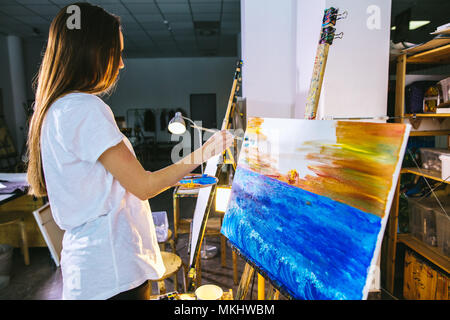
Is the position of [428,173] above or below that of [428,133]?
below

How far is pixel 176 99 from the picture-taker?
891 centimetres

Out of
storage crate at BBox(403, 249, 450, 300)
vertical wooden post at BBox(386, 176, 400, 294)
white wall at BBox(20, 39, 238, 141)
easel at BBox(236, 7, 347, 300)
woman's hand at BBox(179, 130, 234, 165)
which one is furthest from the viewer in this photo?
white wall at BBox(20, 39, 238, 141)

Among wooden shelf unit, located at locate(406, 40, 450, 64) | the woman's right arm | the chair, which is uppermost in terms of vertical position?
wooden shelf unit, located at locate(406, 40, 450, 64)

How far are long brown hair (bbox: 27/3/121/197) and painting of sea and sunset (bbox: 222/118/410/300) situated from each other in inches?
23.4

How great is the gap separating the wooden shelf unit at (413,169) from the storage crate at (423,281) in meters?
0.05

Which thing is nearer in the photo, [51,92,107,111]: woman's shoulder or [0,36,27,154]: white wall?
[51,92,107,111]: woman's shoulder

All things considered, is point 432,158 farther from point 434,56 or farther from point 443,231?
point 434,56

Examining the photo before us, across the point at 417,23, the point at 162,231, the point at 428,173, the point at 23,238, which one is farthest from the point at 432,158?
the point at 417,23

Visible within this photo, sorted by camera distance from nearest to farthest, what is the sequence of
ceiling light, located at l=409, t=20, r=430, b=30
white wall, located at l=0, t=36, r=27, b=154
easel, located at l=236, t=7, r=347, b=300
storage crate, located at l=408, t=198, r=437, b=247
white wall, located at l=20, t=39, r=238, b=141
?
1. easel, located at l=236, t=7, r=347, b=300
2. storage crate, located at l=408, t=198, r=437, b=247
3. ceiling light, located at l=409, t=20, r=430, b=30
4. white wall, located at l=0, t=36, r=27, b=154
5. white wall, located at l=20, t=39, r=238, b=141

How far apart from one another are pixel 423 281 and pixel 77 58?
82.3 inches

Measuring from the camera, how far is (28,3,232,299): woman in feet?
2.42

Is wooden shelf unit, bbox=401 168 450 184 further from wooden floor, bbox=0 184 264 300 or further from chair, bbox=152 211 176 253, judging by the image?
chair, bbox=152 211 176 253

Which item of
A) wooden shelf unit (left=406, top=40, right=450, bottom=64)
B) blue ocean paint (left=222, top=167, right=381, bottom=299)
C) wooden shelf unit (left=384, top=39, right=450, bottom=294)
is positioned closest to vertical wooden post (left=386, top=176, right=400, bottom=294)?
wooden shelf unit (left=384, top=39, right=450, bottom=294)

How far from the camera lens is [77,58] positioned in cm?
76
